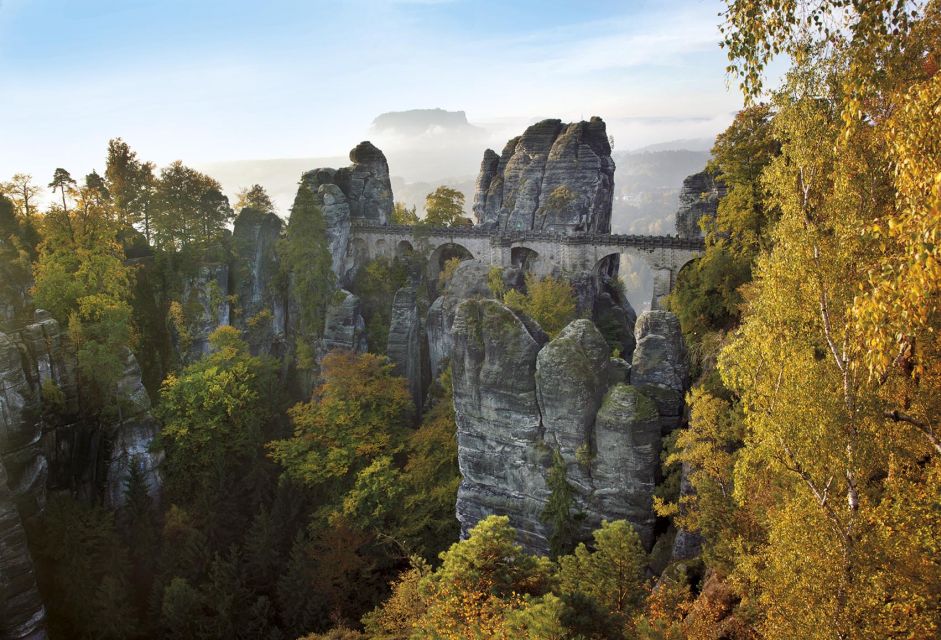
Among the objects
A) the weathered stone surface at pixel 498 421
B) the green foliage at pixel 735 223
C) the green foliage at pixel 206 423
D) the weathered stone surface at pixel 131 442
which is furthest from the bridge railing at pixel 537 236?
the weathered stone surface at pixel 131 442

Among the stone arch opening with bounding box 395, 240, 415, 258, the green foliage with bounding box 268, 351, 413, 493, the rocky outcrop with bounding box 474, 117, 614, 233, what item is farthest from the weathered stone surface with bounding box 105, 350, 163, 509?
the rocky outcrop with bounding box 474, 117, 614, 233

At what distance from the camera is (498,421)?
25547 mm

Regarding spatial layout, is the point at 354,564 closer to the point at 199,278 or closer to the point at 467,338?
the point at 467,338

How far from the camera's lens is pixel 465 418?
26.5 m

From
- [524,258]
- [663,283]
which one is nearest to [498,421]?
[663,283]

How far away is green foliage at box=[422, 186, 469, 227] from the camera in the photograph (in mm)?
53562

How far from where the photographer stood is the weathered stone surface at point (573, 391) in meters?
23.6

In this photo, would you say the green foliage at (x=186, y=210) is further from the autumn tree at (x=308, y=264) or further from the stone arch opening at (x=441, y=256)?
the stone arch opening at (x=441, y=256)

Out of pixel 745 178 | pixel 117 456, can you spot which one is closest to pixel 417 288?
pixel 117 456

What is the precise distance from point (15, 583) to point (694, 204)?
136ft

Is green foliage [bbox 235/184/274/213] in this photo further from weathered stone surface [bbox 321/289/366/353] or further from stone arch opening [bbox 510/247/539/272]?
stone arch opening [bbox 510/247/539/272]

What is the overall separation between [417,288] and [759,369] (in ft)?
119

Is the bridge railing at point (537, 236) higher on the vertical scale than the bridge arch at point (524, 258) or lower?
higher

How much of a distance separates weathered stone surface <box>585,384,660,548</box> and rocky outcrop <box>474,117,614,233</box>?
27114 mm
